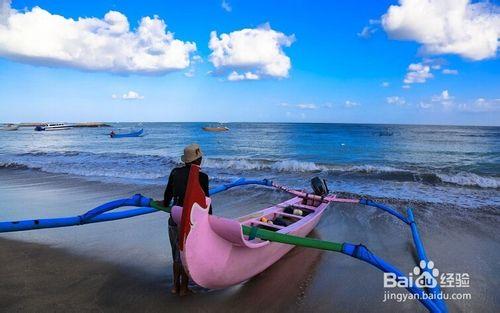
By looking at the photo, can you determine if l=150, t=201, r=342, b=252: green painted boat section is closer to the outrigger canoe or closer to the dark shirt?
the outrigger canoe

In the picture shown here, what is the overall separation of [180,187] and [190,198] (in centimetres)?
70

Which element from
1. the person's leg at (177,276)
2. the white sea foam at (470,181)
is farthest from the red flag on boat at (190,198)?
the white sea foam at (470,181)

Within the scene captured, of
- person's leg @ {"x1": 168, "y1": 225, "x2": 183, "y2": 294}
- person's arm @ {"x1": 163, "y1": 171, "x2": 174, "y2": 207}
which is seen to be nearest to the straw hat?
person's arm @ {"x1": 163, "y1": 171, "x2": 174, "y2": 207}

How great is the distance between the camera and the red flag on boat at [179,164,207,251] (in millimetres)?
2568

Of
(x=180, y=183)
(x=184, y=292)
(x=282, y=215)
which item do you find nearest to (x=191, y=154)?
(x=180, y=183)

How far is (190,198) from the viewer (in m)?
2.60

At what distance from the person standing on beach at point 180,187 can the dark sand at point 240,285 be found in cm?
17

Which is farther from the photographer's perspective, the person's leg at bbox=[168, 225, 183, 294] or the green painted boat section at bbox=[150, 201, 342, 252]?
the person's leg at bbox=[168, 225, 183, 294]

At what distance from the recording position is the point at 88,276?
13.5ft

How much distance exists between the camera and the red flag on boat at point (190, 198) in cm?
257

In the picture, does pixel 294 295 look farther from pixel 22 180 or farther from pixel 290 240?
pixel 22 180

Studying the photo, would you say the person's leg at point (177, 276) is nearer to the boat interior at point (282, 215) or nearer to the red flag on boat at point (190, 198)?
the red flag on boat at point (190, 198)

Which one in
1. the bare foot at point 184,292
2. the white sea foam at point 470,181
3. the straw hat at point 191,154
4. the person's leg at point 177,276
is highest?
the straw hat at point 191,154

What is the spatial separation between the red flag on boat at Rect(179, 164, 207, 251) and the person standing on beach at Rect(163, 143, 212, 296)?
466 mm
